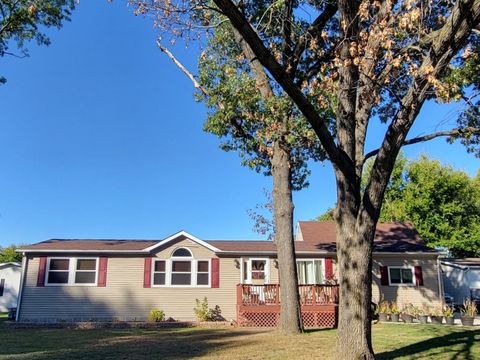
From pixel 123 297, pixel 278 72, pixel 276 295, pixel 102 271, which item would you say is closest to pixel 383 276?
pixel 276 295

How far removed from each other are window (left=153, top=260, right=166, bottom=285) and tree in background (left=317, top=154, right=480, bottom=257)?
23.9 metres

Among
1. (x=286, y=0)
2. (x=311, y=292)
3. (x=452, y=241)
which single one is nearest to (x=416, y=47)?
(x=286, y=0)

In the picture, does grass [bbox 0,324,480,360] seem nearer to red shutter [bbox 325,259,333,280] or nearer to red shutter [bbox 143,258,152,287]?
red shutter [bbox 143,258,152,287]

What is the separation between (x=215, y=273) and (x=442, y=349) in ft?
36.6

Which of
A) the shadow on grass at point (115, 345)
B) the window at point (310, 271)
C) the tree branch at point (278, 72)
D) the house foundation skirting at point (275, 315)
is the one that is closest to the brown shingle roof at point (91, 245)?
the shadow on grass at point (115, 345)

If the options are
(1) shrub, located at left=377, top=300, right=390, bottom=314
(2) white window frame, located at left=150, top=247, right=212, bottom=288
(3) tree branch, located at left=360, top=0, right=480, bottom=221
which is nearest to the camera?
(3) tree branch, located at left=360, top=0, right=480, bottom=221

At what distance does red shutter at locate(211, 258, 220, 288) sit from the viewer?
734 inches

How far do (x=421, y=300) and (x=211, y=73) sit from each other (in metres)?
13.4

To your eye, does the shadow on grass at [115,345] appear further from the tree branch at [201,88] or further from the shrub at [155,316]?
the tree branch at [201,88]

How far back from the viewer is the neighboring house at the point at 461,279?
983 inches

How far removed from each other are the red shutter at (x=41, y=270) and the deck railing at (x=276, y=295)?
27.1 ft

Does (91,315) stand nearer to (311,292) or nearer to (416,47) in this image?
(311,292)

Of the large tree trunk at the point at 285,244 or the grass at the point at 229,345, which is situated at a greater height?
the large tree trunk at the point at 285,244

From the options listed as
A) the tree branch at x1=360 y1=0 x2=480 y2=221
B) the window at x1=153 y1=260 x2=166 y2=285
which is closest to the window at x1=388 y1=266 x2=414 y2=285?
the window at x1=153 y1=260 x2=166 y2=285
